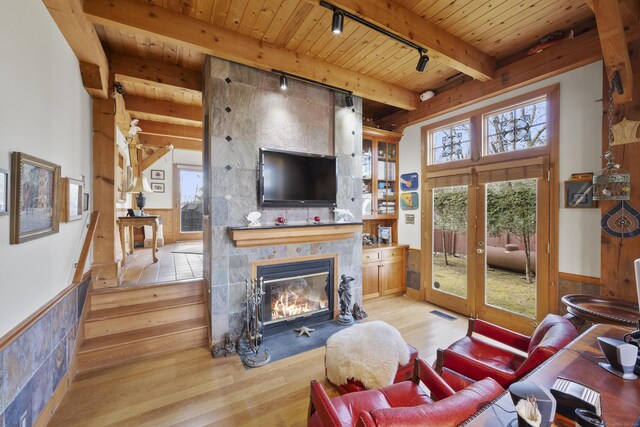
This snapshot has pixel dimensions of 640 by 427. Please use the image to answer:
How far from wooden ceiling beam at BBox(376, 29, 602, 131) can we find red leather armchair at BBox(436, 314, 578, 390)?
2.63m

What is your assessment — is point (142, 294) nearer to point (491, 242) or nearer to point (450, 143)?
point (491, 242)

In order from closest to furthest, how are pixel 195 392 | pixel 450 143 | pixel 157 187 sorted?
pixel 195 392 → pixel 450 143 → pixel 157 187

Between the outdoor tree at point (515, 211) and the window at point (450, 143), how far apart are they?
2.30 ft

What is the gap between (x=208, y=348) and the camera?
298 centimetres

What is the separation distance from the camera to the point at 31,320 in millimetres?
1717

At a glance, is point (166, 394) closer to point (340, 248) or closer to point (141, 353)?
point (141, 353)

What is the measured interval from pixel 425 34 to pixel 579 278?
3023 millimetres

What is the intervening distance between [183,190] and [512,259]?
7.49 meters

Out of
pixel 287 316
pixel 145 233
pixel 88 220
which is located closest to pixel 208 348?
pixel 287 316

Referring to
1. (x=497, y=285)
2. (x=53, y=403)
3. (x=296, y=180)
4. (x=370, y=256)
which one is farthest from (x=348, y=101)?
(x=53, y=403)

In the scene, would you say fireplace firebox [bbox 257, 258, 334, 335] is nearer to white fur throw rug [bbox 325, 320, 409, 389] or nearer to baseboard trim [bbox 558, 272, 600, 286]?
white fur throw rug [bbox 325, 320, 409, 389]

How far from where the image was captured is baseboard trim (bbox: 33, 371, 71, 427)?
1855mm

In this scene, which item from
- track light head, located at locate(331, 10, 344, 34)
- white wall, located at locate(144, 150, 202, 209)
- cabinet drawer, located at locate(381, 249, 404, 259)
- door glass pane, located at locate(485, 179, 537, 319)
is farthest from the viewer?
white wall, located at locate(144, 150, 202, 209)

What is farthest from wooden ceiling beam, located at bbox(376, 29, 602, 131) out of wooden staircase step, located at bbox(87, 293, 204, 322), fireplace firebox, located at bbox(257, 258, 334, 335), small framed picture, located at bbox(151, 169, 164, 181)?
small framed picture, located at bbox(151, 169, 164, 181)
